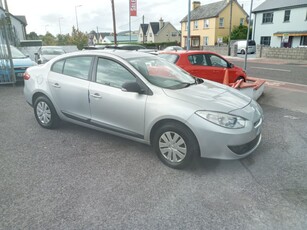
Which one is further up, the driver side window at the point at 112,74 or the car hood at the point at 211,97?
the driver side window at the point at 112,74

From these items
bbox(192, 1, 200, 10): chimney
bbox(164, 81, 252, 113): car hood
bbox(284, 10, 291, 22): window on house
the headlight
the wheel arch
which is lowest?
the wheel arch

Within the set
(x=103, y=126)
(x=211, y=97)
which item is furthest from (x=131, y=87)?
(x=211, y=97)

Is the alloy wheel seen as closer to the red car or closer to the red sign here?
the red car

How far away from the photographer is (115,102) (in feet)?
12.5

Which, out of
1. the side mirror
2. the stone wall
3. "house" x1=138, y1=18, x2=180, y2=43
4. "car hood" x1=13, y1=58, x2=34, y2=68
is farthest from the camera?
"house" x1=138, y1=18, x2=180, y2=43

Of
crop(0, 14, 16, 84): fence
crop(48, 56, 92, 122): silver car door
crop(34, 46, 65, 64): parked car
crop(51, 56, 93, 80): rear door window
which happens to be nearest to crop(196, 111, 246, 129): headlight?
crop(48, 56, 92, 122): silver car door

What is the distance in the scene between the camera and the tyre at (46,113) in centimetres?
474

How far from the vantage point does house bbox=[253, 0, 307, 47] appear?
27.9 m

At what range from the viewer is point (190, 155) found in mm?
3311

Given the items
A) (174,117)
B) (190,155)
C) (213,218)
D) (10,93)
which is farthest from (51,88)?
(10,93)

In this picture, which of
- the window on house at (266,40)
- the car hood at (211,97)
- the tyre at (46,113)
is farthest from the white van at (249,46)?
the tyre at (46,113)

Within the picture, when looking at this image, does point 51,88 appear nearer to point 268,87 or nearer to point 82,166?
point 82,166

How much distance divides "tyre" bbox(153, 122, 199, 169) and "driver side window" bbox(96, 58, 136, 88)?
3.12 feet

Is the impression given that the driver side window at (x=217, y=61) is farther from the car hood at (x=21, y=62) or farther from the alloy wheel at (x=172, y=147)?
the car hood at (x=21, y=62)
